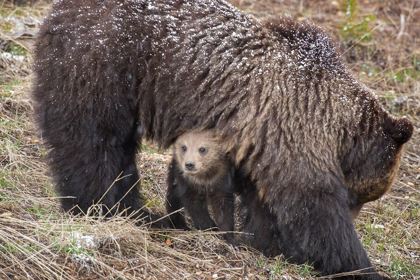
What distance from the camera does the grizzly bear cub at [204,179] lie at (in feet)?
17.1

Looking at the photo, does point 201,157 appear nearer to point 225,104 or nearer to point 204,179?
point 204,179

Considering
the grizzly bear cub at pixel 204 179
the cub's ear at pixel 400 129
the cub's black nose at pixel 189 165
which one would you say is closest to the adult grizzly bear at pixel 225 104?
the cub's ear at pixel 400 129

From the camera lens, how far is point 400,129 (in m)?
5.18

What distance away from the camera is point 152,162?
7020mm

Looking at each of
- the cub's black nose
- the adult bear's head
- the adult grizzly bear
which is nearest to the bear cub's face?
the cub's black nose

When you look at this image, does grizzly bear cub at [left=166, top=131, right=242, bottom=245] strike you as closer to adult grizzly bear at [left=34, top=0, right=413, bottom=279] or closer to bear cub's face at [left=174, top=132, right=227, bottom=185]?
bear cub's face at [left=174, top=132, right=227, bottom=185]

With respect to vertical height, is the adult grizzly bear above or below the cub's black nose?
above

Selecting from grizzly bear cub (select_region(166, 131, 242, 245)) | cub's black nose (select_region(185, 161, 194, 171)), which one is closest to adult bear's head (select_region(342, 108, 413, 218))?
grizzly bear cub (select_region(166, 131, 242, 245))

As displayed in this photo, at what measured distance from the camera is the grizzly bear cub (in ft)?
17.1

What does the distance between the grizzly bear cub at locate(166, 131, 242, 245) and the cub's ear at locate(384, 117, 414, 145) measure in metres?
1.42

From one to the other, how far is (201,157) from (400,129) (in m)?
1.74

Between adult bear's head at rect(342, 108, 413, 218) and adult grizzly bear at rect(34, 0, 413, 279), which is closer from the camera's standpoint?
adult grizzly bear at rect(34, 0, 413, 279)

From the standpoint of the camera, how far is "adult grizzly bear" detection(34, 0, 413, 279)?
16.5ft

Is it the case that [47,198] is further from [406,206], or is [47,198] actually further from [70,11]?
[406,206]
